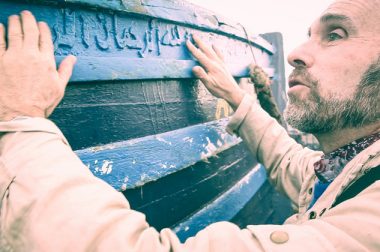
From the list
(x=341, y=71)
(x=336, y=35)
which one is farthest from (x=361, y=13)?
(x=341, y=71)

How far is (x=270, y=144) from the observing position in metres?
1.93

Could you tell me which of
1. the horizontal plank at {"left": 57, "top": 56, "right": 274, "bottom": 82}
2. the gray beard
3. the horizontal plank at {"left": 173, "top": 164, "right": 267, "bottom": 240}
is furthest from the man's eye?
the horizontal plank at {"left": 173, "top": 164, "right": 267, "bottom": 240}

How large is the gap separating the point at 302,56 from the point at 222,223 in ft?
3.36

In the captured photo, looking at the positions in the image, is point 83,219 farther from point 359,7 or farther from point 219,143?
point 359,7

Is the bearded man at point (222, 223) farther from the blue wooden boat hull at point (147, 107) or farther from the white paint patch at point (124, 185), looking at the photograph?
the white paint patch at point (124, 185)

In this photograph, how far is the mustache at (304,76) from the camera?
1.45 meters

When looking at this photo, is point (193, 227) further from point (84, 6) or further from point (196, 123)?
point (84, 6)

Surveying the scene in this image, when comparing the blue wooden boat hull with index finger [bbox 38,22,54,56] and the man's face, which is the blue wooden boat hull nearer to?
index finger [bbox 38,22,54,56]

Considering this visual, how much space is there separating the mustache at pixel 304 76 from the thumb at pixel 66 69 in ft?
3.67

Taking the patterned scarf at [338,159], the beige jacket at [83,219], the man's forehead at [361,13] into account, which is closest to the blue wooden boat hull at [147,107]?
the beige jacket at [83,219]

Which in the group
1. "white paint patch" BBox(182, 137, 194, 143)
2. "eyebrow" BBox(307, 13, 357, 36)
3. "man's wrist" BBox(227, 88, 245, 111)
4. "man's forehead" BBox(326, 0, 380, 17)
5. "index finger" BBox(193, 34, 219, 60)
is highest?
"man's forehead" BBox(326, 0, 380, 17)

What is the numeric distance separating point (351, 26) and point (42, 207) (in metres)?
1.50

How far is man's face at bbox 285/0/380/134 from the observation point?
1.33m

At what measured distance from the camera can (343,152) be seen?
4.44 ft
